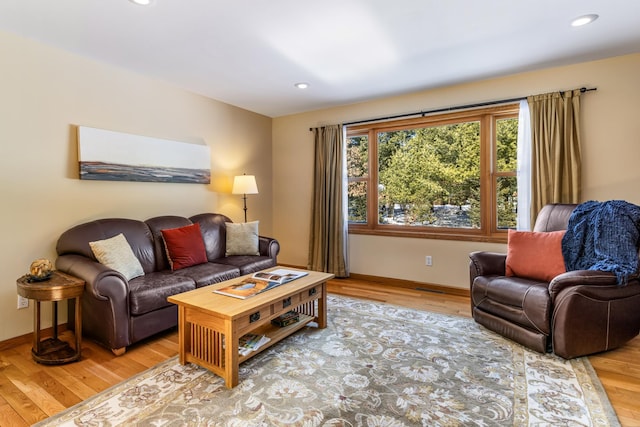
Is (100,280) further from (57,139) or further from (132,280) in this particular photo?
(57,139)

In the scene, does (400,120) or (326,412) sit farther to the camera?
(400,120)

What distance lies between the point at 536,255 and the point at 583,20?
1.82 meters

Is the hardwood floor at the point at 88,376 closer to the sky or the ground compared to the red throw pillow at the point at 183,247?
closer to the ground

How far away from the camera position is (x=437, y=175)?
153 inches

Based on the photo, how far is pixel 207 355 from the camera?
205 cm

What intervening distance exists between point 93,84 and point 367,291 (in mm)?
3623

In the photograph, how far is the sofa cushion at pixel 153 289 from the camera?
235 cm

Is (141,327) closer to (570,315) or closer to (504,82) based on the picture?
(570,315)

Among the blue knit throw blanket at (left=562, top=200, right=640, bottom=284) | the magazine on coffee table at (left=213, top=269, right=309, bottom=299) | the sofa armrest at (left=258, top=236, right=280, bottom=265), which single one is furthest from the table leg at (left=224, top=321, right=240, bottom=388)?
the blue knit throw blanket at (left=562, top=200, right=640, bottom=284)

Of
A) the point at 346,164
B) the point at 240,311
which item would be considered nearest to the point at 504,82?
the point at 346,164

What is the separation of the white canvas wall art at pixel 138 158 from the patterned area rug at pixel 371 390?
196 cm

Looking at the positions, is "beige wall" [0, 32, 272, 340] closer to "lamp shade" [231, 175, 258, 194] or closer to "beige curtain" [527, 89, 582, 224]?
"lamp shade" [231, 175, 258, 194]

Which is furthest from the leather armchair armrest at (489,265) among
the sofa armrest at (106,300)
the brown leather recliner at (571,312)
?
the sofa armrest at (106,300)

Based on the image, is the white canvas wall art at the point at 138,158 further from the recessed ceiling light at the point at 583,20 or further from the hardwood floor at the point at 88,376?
the recessed ceiling light at the point at 583,20
